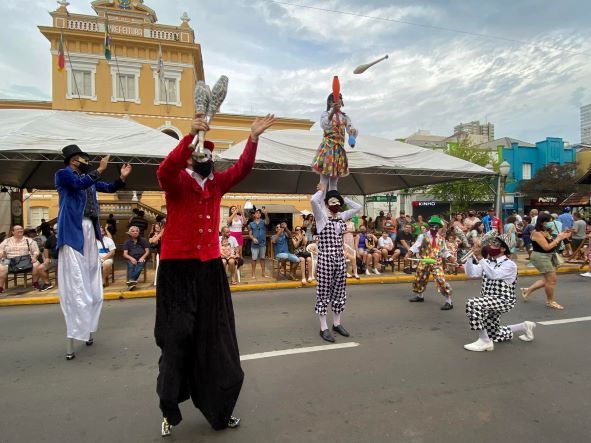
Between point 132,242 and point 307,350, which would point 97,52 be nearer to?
point 132,242

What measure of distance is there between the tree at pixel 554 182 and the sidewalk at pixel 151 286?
2387 cm

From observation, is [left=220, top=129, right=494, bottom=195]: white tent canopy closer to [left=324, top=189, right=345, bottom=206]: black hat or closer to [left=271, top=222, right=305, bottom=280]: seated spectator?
[left=271, top=222, right=305, bottom=280]: seated spectator

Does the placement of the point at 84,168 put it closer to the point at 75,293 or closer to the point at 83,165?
the point at 83,165

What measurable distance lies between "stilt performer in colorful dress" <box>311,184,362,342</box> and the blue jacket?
8.18 ft

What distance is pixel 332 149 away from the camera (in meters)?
5.73

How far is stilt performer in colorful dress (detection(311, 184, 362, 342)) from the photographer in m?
4.77

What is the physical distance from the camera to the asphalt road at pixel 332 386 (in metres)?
2.73

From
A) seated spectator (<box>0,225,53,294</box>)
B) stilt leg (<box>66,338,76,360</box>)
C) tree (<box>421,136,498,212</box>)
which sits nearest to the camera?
stilt leg (<box>66,338,76,360</box>)

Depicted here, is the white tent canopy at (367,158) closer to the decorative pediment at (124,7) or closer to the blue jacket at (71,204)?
the blue jacket at (71,204)

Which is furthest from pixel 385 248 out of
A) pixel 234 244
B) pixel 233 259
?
pixel 233 259

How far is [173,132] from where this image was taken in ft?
82.1

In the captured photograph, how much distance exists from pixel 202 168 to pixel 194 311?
994 mm

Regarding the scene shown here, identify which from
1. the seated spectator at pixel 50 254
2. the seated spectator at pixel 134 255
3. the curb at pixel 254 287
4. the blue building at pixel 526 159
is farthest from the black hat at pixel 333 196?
the blue building at pixel 526 159

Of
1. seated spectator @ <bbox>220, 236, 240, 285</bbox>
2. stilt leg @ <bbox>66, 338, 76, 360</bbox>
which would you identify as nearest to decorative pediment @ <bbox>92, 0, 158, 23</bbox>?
seated spectator @ <bbox>220, 236, 240, 285</bbox>
